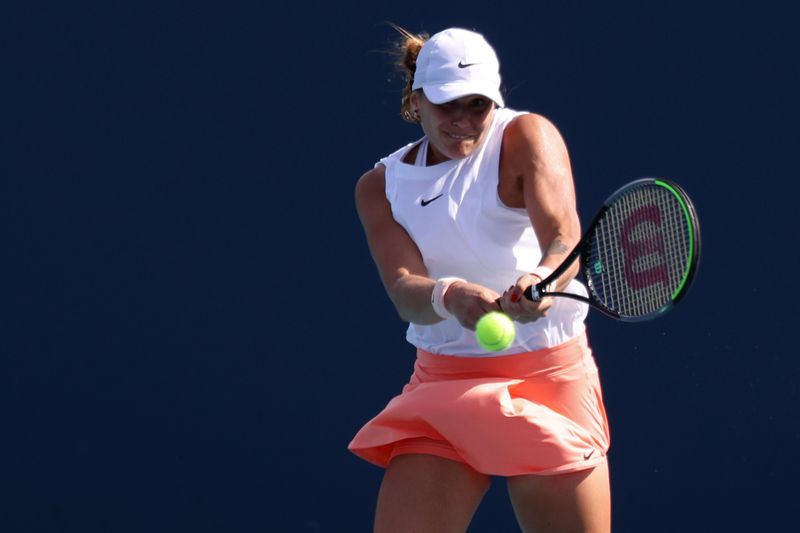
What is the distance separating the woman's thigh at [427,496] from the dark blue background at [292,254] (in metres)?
1.53

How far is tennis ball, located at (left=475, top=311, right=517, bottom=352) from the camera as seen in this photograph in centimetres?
275

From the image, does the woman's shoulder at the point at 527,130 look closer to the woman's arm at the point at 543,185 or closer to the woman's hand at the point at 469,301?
the woman's arm at the point at 543,185

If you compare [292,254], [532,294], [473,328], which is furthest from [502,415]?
[292,254]

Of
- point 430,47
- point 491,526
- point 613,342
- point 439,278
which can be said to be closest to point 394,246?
point 439,278

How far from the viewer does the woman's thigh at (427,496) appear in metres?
2.97

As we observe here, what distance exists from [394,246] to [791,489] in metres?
1.90

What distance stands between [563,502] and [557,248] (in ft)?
1.75

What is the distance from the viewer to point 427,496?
9.81 ft

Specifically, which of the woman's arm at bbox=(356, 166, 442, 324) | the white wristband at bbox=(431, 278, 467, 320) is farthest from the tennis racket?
the woman's arm at bbox=(356, 166, 442, 324)

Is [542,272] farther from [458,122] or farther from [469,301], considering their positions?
[458,122]

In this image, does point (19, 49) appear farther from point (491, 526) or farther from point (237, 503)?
point (491, 526)

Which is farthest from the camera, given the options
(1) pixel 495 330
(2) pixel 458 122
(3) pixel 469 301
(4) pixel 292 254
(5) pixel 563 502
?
(4) pixel 292 254

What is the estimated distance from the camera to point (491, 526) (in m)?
4.68

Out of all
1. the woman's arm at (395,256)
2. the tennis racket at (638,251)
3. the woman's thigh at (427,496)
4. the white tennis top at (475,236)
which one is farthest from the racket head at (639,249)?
the woman's thigh at (427,496)
